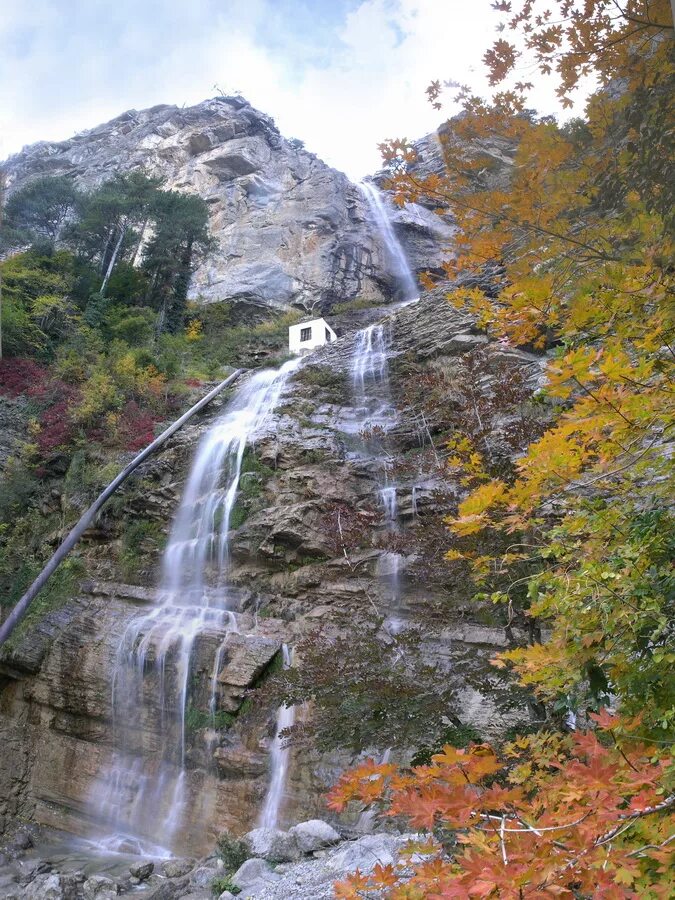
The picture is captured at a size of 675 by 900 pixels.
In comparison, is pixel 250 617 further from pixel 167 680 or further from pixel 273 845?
pixel 273 845

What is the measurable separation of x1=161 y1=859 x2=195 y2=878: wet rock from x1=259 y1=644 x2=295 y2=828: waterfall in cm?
101

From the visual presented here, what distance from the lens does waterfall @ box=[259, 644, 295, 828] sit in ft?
26.5

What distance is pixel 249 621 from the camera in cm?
1055

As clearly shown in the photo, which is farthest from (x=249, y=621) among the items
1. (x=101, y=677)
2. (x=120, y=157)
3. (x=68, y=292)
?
(x=120, y=157)

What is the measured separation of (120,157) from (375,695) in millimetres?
47311

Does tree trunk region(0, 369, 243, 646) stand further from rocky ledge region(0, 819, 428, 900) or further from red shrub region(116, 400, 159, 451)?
rocky ledge region(0, 819, 428, 900)

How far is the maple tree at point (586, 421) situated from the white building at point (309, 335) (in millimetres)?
19645

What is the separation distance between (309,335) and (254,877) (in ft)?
63.4

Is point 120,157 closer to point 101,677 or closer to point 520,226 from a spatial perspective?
point 101,677

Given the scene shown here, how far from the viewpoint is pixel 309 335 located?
23016mm

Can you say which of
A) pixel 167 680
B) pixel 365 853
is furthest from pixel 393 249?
pixel 365 853

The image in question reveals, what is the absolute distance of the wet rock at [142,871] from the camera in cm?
725

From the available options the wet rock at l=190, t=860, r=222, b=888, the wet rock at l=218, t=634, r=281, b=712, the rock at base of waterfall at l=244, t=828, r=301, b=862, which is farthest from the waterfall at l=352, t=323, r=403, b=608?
the wet rock at l=190, t=860, r=222, b=888

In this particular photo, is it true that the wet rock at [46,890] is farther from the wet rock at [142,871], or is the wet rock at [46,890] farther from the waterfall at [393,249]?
the waterfall at [393,249]
